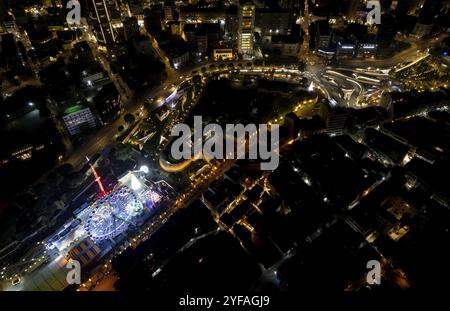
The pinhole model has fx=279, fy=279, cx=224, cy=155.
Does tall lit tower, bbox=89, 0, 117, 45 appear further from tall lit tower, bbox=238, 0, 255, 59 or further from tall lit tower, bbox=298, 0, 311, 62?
tall lit tower, bbox=298, 0, 311, 62

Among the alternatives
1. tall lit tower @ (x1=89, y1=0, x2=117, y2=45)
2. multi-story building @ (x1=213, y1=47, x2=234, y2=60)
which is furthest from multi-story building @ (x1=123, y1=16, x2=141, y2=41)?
multi-story building @ (x1=213, y1=47, x2=234, y2=60)

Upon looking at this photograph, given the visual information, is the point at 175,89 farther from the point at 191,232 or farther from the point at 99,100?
the point at 191,232

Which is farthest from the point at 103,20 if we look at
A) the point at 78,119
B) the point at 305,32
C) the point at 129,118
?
the point at 305,32

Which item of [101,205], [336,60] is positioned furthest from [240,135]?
[336,60]

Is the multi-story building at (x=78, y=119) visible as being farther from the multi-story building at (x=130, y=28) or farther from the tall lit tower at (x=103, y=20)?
the multi-story building at (x=130, y=28)
